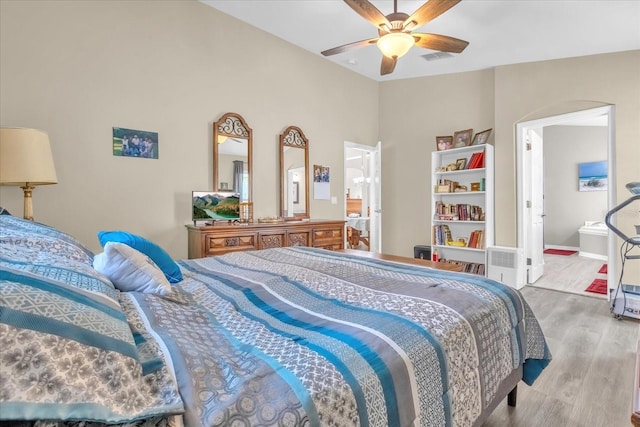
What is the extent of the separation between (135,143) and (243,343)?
291 centimetres

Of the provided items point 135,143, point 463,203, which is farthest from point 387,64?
point 463,203

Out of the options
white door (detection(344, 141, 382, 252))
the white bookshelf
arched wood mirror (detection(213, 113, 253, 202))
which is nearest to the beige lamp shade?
arched wood mirror (detection(213, 113, 253, 202))

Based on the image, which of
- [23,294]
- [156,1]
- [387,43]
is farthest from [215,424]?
[156,1]

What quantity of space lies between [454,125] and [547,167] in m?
4.31

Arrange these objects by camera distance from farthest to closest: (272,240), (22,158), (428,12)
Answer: (272,240) → (428,12) → (22,158)

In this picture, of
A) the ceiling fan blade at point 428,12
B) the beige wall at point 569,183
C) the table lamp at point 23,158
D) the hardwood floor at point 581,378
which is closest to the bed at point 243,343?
the hardwood floor at point 581,378

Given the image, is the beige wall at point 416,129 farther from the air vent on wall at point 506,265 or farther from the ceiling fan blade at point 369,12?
the ceiling fan blade at point 369,12

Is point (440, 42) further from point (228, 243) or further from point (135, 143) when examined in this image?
point (135, 143)

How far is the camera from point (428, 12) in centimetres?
261

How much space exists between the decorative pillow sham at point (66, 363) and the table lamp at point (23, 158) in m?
1.95

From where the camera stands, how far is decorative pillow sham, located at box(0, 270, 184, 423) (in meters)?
0.57

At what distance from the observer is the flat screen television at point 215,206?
355 centimetres

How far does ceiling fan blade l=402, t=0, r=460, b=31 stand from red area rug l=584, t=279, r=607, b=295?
4.04m

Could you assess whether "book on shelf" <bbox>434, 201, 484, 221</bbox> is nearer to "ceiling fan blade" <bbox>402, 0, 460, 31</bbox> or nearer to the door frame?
the door frame
